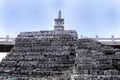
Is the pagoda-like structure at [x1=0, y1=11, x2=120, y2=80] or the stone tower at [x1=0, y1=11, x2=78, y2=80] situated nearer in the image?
the pagoda-like structure at [x1=0, y1=11, x2=120, y2=80]

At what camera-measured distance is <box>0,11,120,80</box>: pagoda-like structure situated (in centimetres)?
543

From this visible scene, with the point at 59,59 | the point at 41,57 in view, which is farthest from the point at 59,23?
the point at 59,59

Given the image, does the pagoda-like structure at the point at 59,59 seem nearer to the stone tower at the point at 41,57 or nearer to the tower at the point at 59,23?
the stone tower at the point at 41,57

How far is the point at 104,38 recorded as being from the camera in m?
13.2

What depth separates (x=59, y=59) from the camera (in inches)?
275

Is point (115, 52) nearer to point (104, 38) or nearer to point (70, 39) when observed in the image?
point (70, 39)

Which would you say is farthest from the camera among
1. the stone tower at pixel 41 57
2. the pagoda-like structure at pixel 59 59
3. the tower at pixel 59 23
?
the tower at pixel 59 23

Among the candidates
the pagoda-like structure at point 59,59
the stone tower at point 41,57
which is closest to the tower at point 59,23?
the stone tower at point 41,57

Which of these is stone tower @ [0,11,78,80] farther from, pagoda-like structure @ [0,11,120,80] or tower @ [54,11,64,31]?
tower @ [54,11,64,31]

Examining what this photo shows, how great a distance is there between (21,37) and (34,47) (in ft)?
3.09

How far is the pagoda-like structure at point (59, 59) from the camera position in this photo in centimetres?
543

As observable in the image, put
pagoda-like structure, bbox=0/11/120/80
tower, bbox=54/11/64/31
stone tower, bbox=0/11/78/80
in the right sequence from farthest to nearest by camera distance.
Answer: tower, bbox=54/11/64/31 → stone tower, bbox=0/11/78/80 → pagoda-like structure, bbox=0/11/120/80

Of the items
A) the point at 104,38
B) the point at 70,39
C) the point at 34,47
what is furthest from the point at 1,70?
the point at 104,38

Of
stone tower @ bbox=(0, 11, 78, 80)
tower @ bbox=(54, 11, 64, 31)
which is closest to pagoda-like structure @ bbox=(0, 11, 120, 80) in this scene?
stone tower @ bbox=(0, 11, 78, 80)
